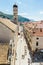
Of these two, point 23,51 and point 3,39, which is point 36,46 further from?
point 23,51

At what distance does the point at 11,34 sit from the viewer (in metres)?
9.68

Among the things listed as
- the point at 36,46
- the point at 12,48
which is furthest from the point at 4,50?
the point at 36,46

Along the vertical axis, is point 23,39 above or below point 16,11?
below

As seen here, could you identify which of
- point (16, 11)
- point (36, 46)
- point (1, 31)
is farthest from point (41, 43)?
point (1, 31)

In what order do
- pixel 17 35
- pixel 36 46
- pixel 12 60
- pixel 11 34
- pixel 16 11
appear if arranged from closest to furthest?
pixel 12 60, pixel 17 35, pixel 11 34, pixel 36 46, pixel 16 11

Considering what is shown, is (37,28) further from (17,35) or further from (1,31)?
(17,35)

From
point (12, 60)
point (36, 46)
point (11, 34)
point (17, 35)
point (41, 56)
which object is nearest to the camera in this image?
point (12, 60)

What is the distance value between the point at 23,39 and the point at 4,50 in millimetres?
859

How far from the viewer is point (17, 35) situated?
8828 millimetres

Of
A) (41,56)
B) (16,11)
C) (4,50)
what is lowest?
(41,56)

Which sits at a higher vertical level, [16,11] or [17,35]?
[16,11]

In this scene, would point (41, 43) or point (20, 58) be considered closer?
point (20, 58)

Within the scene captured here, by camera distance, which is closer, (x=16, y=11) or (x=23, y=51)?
(x=23, y=51)

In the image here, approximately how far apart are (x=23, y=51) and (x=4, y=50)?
0.75 metres
